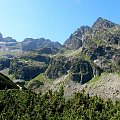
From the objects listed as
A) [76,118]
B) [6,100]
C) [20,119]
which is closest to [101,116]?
[76,118]

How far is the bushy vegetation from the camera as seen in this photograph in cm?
11088

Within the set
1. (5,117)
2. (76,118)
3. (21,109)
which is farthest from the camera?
(21,109)

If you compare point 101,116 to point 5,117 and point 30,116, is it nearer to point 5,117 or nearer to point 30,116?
point 30,116

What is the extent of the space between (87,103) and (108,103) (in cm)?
942

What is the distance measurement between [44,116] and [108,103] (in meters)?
35.7

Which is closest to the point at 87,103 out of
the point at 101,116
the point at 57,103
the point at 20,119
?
the point at 57,103

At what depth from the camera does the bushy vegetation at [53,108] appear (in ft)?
364

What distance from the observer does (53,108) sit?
12838cm

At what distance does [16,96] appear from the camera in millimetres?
141000

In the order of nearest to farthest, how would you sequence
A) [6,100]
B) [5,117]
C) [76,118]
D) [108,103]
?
[76,118]
[5,117]
[6,100]
[108,103]

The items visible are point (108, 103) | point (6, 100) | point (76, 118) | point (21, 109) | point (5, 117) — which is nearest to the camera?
point (76, 118)

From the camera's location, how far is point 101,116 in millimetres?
110438

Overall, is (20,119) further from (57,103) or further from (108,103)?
(108,103)

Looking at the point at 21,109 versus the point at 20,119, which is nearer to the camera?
the point at 20,119
